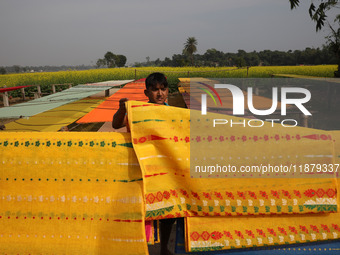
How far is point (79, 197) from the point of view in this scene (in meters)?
1.44

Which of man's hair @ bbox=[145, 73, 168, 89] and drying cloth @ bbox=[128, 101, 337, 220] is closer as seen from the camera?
drying cloth @ bbox=[128, 101, 337, 220]

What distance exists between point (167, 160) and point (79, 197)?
0.51 m

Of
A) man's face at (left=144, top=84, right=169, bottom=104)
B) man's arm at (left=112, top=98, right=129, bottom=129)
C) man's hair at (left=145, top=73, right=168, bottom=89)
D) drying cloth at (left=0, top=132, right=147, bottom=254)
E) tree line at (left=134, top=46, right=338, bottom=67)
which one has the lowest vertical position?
drying cloth at (left=0, top=132, right=147, bottom=254)

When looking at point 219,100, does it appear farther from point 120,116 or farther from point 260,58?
point 260,58

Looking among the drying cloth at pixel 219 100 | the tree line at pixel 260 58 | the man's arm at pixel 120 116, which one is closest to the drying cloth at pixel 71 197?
the man's arm at pixel 120 116

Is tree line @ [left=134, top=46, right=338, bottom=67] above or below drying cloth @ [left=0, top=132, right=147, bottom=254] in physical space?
above

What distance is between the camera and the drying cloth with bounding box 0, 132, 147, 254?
142 cm

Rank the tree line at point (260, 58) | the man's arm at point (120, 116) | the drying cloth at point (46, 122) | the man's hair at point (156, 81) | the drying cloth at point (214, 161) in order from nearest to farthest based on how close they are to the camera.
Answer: the drying cloth at point (214, 161)
the man's arm at point (120, 116)
the man's hair at point (156, 81)
the drying cloth at point (46, 122)
the tree line at point (260, 58)

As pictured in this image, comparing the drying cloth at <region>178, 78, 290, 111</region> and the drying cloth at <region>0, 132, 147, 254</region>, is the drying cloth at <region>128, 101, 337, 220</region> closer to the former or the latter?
the drying cloth at <region>0, 132, 147, 254</region>

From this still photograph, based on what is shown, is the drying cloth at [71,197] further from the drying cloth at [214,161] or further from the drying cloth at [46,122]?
the drying cloth at [46,122]

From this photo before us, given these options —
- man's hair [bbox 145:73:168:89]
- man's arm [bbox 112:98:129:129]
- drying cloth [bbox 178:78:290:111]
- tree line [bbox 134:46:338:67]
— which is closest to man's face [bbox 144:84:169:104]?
man's hair [bbox 145:73:168:89]

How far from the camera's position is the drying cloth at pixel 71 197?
55.7 inches

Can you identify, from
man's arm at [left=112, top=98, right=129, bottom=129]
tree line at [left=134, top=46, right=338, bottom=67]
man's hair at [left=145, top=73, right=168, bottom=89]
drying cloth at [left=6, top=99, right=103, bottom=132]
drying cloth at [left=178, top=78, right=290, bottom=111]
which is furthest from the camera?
tree line at [left=134, top=46, right=338, bottom=67]

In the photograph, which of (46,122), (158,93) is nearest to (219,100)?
(158,93)
